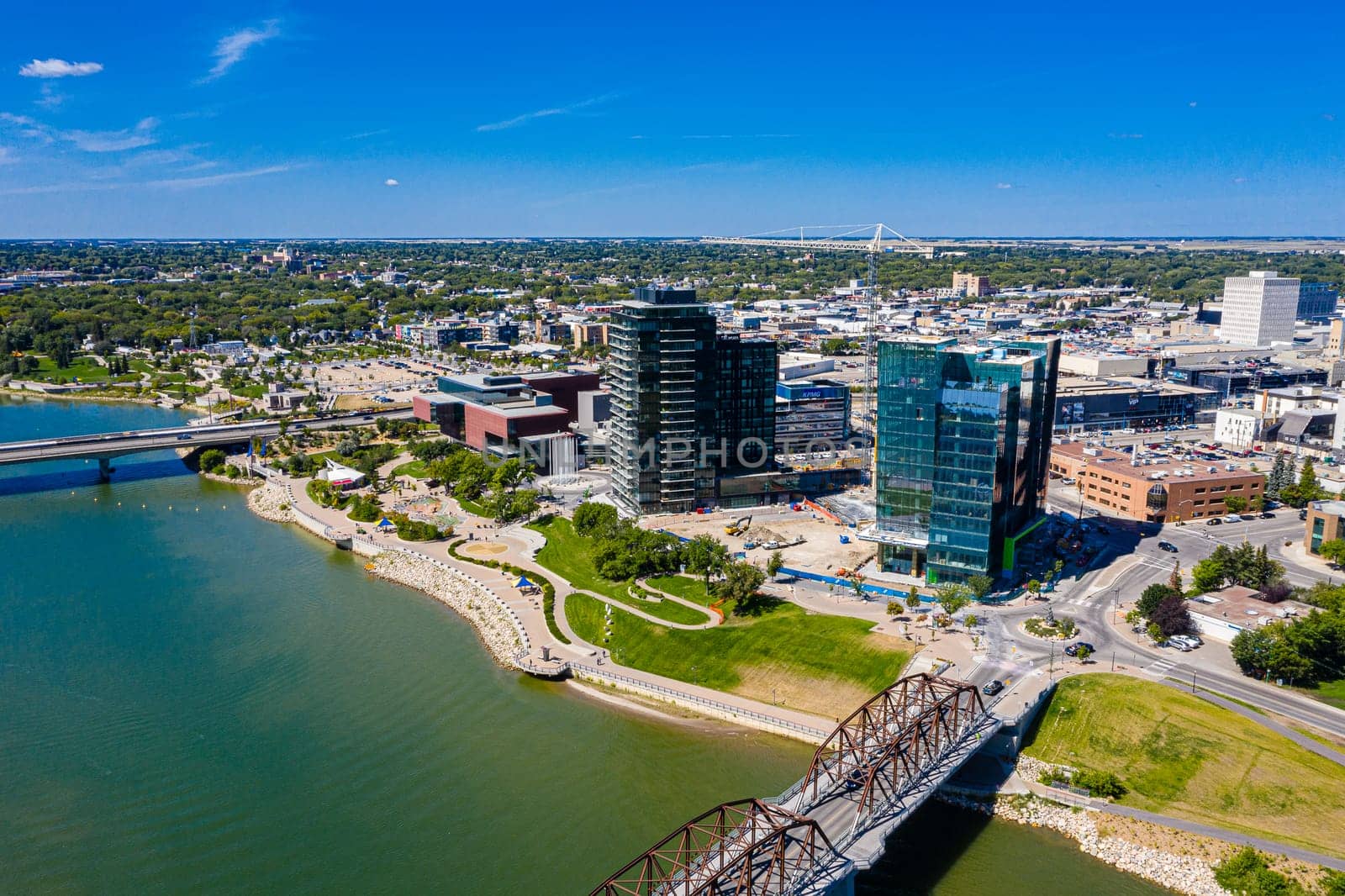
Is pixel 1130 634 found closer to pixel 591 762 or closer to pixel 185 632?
pixel 591 762

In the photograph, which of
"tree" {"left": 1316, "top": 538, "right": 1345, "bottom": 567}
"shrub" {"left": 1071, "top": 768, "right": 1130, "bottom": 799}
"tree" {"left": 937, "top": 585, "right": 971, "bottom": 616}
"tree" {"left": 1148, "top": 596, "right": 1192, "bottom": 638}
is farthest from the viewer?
"tree" {"left": 1316, "top": 538, "right": 1345, "bottom": 567}

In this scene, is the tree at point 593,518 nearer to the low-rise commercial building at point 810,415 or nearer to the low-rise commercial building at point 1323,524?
the low-rise commercial building at point 810,415

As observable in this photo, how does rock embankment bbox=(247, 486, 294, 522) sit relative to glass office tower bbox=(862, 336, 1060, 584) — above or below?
below

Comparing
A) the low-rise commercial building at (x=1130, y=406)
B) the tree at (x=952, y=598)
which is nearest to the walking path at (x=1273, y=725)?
the tree at (x=952, y=598)

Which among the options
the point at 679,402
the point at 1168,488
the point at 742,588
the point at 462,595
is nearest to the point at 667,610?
the point at 742,588

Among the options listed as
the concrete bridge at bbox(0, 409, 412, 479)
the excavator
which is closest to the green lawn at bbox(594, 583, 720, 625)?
the excavator

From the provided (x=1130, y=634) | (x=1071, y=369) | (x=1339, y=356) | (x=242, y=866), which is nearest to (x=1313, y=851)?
(x=1130, y=634)

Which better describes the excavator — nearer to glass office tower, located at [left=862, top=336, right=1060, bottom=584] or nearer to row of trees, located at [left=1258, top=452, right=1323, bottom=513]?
glass office tower, located at [left=862, top=336, right=1060, bottom=584]

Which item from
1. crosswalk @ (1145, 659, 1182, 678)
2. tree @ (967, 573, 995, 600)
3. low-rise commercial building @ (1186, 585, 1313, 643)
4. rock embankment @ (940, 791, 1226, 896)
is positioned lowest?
rock embankment @ (940, 791, 1226, 896)
